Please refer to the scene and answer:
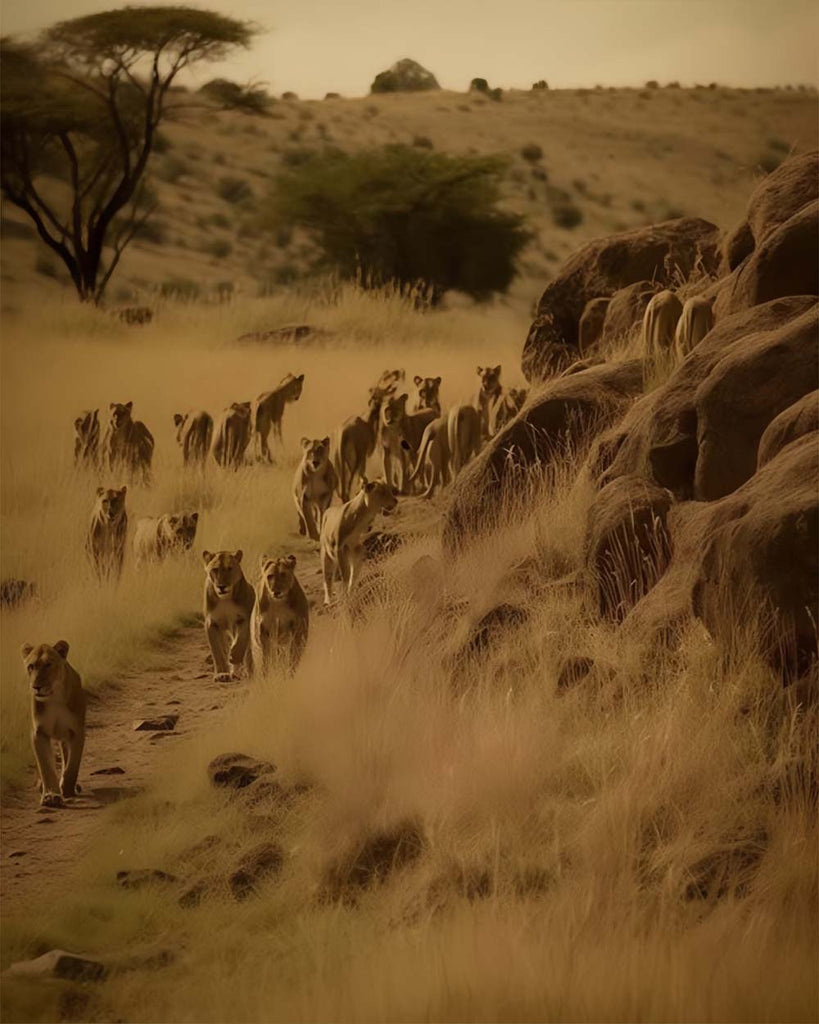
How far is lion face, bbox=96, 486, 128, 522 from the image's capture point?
231 inches

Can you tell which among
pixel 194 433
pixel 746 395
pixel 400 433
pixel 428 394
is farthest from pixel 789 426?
pixel 400 433

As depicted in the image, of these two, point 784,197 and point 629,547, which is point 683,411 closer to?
point 629,547

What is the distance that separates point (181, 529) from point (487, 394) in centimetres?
306

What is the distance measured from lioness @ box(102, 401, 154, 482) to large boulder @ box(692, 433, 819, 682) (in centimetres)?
212

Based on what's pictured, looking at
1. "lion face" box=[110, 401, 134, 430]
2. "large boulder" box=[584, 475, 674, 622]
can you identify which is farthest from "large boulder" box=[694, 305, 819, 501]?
"lion face" box=[110, 401, 134, 430]

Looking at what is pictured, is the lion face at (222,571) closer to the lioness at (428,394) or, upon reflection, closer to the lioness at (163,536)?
the lioness at (163,536)

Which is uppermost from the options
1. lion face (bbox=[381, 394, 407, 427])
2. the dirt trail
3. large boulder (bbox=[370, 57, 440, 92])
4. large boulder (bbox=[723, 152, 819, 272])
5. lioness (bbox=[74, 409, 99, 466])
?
large boulder (bbox=[370, 57, 440, 92])

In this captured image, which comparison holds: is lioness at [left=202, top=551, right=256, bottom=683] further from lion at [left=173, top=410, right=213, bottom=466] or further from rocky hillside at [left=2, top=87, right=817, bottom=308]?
rocky hillside at [left=2, top=87, right=817, bottom=308]

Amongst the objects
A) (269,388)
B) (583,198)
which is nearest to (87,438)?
(269,388)

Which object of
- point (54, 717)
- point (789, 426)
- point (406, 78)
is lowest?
point (54, 717)

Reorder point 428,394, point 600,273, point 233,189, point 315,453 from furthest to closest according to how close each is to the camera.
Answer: point 600,273 → point 428,394 → point 315,453 → point 233,189

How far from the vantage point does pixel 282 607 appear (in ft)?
22.6

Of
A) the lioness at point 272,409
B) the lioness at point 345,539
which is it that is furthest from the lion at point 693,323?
the lioness at point 272,409

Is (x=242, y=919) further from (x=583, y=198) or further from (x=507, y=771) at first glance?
(x=583, y=198)
